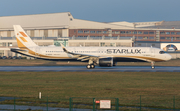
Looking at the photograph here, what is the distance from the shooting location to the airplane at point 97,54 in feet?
173

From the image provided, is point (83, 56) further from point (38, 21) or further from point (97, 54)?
point (38, 21)

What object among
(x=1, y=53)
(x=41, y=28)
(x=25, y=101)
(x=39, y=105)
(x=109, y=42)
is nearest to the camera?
(x=39, y=105)

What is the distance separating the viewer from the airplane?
173 ft

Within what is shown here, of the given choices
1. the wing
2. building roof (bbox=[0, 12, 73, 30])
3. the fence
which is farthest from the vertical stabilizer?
building roof (bbox=[0, 12, 73, 30])

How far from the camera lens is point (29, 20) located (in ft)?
459

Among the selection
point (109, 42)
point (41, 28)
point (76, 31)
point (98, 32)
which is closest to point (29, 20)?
point (41, 28)

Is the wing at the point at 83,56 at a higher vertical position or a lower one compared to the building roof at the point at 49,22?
lower

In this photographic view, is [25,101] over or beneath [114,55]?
beneath

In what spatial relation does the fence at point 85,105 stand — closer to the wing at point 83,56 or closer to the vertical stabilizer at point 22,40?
the wing at point 83,56

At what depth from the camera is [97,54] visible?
2127 inches

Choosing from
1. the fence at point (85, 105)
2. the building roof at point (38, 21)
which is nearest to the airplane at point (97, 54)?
the fence at point (85, 105)

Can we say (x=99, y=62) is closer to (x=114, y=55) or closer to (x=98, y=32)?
(x=114, y=55)

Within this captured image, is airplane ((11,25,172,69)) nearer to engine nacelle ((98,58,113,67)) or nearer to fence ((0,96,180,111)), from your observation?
engine nacelle ((98,58,113,67))

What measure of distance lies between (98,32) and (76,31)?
533 inches
